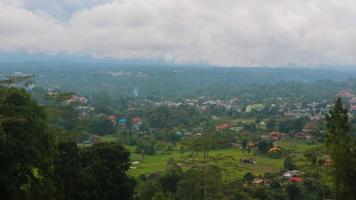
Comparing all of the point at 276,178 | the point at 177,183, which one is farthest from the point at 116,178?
the point at 276,178

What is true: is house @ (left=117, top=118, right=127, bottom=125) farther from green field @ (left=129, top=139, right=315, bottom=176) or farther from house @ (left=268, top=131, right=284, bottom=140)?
house @ (left=268, top=131, right=284, bottom=140)

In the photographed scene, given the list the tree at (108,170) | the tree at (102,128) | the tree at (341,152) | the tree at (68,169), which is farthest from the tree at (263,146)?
the tree at (68,169)

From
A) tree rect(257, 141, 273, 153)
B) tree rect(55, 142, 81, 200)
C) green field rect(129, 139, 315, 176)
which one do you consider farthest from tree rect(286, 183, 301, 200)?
tree rect(257, 141, 273, 153)

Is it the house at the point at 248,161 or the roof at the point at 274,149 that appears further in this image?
the roof at the point at 274,149

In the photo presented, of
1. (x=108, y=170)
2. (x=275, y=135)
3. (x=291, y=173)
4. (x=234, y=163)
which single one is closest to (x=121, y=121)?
(x=275, y=135)

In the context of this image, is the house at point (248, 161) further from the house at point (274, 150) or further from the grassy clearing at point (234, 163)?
the house at point (274, 150)

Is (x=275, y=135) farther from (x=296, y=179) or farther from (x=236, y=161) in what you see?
(x=296, y=179)
